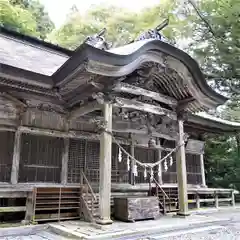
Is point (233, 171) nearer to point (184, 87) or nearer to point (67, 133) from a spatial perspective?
point (184, 87)

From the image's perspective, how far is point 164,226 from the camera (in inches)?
222

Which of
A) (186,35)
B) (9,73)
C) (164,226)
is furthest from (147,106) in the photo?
(186,35)

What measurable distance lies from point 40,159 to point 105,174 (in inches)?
89.4

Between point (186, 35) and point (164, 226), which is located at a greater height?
point (186, 35)

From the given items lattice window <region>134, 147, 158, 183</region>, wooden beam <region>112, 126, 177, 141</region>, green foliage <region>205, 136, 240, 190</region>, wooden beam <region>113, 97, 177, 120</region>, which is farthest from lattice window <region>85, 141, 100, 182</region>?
green foliage <region>205, 136, 240, 190</region>

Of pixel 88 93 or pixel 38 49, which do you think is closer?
pixel 88 93

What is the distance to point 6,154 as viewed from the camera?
642 centimetres

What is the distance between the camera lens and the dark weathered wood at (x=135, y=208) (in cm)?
622

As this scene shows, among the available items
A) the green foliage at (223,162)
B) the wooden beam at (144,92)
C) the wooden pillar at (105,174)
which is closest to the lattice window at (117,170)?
the wooden beam at (144,92)

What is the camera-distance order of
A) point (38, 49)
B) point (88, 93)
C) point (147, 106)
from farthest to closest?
point (38, 49) → point (147, 106) → point (88, 93)

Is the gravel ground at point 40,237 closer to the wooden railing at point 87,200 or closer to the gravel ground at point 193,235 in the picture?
the gravel ground at point 193,235

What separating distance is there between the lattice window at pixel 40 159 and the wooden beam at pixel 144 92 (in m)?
2.42

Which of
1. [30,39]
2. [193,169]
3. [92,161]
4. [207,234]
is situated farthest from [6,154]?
[193,169]

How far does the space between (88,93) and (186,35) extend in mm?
12348
